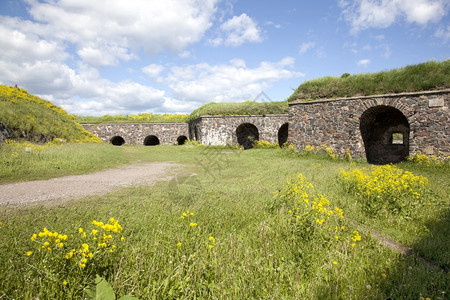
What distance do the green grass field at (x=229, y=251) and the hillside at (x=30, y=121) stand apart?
35.5 ft

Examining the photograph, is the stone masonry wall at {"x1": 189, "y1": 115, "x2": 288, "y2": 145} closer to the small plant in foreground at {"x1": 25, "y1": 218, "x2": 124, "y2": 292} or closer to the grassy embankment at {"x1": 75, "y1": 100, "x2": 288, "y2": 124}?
the grassy embankment at {"x1": 75, "y1": 100, "x2": 288, "y2": 124}

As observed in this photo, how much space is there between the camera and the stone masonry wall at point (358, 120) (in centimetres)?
917

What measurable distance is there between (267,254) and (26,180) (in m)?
7.43

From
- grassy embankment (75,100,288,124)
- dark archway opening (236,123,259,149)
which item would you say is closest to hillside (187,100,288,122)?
grassy embankment (75,100,288,124)

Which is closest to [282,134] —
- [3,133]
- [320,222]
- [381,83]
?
[381,83]

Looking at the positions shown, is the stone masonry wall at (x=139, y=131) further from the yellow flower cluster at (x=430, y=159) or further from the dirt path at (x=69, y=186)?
the yellow flower cluster at (x=430, y=159)

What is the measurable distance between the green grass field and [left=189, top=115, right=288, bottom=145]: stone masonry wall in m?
13.8

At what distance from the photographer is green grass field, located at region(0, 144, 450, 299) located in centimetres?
211

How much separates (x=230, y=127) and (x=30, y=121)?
519 inches

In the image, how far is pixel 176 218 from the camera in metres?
3.58

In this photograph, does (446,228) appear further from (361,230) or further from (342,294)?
(342,294)

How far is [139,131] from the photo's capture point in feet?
78.0

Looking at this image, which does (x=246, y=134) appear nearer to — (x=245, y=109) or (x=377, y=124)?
(x=245, y=109)

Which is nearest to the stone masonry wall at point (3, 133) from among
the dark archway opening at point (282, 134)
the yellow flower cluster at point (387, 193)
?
the yellow flower cluster at point (387, 193)
